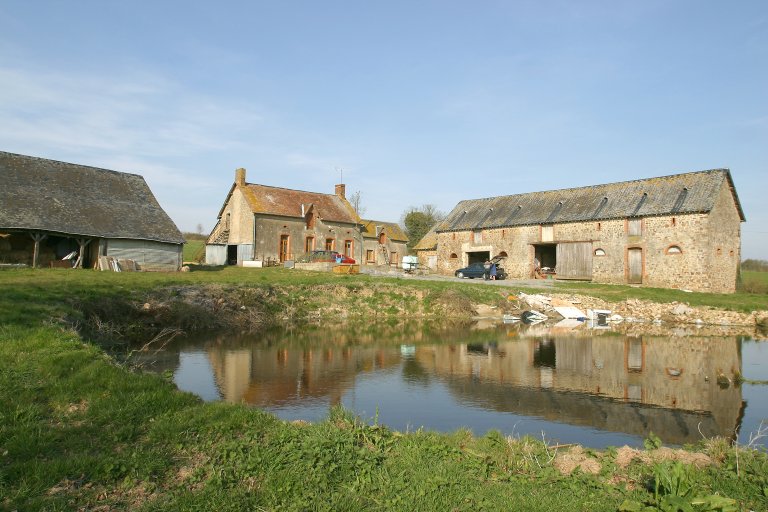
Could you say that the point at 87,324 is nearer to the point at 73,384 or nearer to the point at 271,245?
the point at 73,384

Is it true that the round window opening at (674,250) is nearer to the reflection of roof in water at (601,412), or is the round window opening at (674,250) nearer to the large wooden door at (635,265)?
the large wooden door at (635,265)

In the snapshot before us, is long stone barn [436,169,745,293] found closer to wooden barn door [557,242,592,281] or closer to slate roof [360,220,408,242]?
wooden barn door [557,242,592,281]

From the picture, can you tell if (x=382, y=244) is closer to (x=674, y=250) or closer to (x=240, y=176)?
(x=240, y=176)

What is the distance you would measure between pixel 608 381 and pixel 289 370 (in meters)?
7.68

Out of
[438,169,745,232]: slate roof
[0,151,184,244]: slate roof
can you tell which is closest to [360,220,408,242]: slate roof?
[438,169,745,232]: slate roof

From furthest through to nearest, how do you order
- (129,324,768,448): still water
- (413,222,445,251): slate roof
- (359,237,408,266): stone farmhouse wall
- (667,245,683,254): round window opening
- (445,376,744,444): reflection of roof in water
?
(413,222,445,251): slate roof
(359,237,408,266): stone farmhouse wall
(667,245,683,254): round window opening
(129,324,768,448): still water
(445,376,744,444): reflection of roof in water

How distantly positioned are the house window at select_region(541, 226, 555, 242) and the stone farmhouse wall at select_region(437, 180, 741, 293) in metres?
0.07

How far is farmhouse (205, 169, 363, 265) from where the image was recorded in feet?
129

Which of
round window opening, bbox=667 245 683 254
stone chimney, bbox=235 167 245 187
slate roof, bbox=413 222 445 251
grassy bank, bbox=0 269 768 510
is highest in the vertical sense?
stone chimney, bbox=235 167 245 187

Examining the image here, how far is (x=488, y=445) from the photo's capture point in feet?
21.1

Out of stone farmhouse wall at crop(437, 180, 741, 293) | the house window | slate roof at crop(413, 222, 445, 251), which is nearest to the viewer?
stone farmhouse wall at crop(437, 180, 741, 293)

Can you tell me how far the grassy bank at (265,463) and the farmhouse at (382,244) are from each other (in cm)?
3910

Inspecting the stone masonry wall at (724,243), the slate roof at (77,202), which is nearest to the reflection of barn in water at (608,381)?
the stone masonry wall at (724,243)

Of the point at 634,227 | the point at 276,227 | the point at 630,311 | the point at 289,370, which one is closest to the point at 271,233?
the point at 276,227
